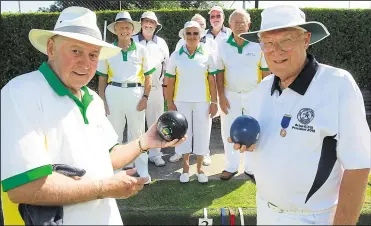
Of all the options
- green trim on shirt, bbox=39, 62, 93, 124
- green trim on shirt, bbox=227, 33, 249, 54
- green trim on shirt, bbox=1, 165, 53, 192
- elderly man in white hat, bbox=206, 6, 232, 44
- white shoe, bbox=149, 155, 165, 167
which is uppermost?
elderly man in white hat, bbox=206, 6, 232, 44

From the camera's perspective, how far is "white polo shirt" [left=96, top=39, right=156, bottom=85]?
480cm

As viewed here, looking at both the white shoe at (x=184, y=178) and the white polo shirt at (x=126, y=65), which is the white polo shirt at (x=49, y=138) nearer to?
the white polo shirt at (x=126, y=65)

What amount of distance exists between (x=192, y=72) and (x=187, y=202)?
1686 millimetres

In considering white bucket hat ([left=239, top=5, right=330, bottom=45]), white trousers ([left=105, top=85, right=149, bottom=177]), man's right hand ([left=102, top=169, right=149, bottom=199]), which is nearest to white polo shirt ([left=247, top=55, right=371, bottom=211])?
white bucket hat ([left=239, top=5, right=330, bottom=45])

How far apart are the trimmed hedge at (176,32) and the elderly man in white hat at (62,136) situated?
6103 millimetres

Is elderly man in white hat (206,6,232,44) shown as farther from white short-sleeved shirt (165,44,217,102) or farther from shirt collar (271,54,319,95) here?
shirt collar (271,54,319,95)

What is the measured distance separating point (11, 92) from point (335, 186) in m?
1.72

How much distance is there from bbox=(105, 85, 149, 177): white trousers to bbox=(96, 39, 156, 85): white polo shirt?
0.44ft

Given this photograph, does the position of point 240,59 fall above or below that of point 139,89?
above

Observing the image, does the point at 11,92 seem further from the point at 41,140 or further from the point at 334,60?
the point at 334,60

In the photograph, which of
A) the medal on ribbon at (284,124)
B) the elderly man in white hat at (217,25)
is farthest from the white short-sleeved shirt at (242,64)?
the medal on ribbon at (284,124)

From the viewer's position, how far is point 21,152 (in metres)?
1.66

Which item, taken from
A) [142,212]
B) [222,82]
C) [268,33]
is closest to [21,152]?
[268,33]

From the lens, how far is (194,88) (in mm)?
4953
